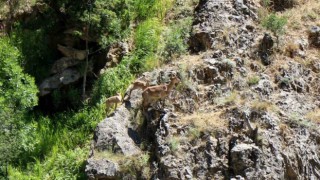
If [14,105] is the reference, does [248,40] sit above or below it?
above

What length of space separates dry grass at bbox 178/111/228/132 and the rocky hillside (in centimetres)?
2

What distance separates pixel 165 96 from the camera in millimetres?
14797

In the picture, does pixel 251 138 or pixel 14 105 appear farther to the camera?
pixel 14 105

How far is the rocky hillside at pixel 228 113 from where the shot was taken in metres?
13.5

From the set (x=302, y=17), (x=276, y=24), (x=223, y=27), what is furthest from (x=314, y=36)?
(x=223, y=27)

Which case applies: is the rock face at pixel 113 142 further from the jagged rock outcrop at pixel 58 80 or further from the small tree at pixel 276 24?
the small tree at pixel 276 24

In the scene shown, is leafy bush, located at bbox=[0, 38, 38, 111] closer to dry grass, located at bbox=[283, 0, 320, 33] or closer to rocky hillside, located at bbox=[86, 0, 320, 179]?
rocky hillside, located at bbox=[86, 0, 320, 179]

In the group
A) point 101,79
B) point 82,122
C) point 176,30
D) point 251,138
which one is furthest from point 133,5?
point 251,138

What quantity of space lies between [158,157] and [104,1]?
207 inches

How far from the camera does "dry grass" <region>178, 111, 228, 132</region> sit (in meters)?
14.1

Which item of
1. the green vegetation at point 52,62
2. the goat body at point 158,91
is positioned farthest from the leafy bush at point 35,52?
the goat body at point 158,91

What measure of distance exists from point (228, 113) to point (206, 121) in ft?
1.89

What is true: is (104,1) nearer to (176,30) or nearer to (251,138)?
(176,30)

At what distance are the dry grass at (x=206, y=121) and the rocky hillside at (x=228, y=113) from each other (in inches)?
0.9
